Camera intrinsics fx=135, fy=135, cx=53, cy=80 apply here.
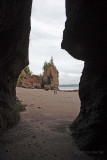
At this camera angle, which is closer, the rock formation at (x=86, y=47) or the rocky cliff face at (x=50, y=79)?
the rock formation at (x=86, y=47)

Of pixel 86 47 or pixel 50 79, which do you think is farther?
pixel 50 79

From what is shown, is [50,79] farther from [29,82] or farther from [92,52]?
[92,52]

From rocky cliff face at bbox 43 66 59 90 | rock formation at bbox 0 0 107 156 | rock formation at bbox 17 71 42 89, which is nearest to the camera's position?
rock formation at bbox 0 0 107 156

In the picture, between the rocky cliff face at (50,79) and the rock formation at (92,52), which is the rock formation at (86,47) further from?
the rocky cliff face at (50,79)

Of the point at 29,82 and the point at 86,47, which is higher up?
the point at 86,47

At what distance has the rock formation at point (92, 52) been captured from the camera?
3904mm

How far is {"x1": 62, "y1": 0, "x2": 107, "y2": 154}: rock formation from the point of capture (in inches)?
154

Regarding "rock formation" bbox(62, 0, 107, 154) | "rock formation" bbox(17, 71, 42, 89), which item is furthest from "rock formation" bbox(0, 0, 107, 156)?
"rock formation" bbox(17, 71, 42, 89)

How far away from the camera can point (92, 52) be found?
204 inches

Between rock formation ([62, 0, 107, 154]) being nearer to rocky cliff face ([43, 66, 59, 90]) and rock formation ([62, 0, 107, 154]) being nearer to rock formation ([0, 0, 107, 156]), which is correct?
rock formation ([0, 0, 107, 156])

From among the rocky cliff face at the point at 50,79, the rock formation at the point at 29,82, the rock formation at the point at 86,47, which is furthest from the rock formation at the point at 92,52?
the rocky cliff face at the point at 50,79

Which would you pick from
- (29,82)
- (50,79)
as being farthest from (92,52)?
(50,79)

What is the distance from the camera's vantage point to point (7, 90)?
6848 mm

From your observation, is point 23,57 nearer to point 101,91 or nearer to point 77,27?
point 77,27
